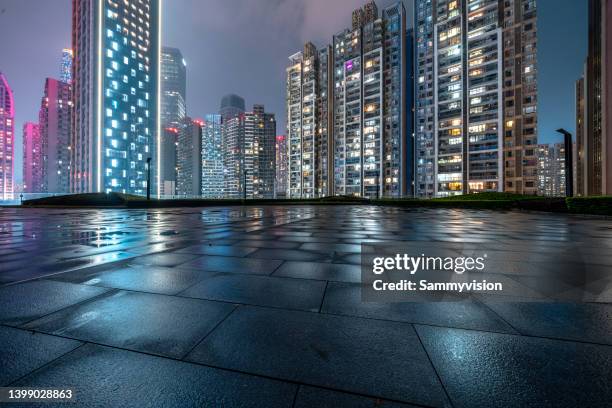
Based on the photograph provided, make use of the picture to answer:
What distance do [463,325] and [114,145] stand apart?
106577mm

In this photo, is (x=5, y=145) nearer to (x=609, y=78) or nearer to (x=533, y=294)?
(x=533, y=294)

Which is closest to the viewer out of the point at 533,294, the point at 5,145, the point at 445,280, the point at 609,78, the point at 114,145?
the point at 533,294

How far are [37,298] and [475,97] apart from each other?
98.3 metres

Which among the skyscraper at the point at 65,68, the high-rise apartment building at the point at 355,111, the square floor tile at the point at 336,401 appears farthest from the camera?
the skyscraper at the point at 65,68

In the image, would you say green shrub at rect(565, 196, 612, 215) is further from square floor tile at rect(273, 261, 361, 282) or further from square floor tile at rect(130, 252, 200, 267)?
square floor tile at rect(130, 252, 200, 267)

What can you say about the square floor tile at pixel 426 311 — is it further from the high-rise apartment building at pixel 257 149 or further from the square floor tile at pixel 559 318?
the high-rise apartment building at pixel 257 149

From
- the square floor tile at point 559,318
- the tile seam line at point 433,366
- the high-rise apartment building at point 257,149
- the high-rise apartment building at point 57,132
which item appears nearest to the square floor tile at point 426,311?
the square floor tile at point 559,318

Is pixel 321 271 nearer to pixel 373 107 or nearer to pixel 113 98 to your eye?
pixel 373 107

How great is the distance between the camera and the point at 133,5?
9488 cm

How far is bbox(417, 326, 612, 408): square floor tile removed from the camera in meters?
1.75

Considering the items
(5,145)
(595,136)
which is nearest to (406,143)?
(595,136)

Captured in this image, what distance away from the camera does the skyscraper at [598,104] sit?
33.8m

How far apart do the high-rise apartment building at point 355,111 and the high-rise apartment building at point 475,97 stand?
330 inches

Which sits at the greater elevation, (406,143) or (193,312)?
(406,143)
